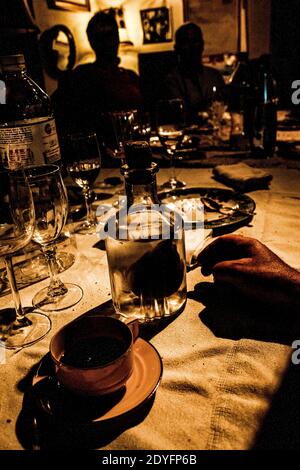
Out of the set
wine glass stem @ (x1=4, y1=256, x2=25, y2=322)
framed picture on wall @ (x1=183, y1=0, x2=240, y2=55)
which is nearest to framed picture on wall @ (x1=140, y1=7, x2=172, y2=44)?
framed picture on wall @ (x1=183, y1=0, x2=240, y2=55)

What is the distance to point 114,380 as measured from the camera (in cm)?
46

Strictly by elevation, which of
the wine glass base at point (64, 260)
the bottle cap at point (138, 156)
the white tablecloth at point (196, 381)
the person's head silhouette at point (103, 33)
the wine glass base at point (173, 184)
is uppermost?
the person's head silhouette at point (103, 33)

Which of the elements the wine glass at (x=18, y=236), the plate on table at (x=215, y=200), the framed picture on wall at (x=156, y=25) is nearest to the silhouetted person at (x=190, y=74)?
the framed picture on wall at (x=156, y=25)

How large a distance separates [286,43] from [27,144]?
4.69 metres

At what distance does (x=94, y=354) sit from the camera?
493 millimetres

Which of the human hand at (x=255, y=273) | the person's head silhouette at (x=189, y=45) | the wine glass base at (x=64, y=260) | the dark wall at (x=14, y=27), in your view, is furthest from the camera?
the person's head silhouette at (x=189, y=45)

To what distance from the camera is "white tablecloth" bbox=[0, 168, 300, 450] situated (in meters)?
0.44

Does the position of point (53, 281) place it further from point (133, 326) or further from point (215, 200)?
point (215, 200)

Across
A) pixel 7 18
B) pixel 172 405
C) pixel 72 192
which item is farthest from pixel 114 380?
pixel 7 18

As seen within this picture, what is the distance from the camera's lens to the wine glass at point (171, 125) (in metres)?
1.28

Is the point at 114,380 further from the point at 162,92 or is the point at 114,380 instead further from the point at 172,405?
the point at 162,92

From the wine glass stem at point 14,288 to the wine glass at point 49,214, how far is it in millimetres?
50

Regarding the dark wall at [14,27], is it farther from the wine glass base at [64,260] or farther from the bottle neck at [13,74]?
the wine glass base at [64,260]

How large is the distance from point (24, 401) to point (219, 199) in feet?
2.49
